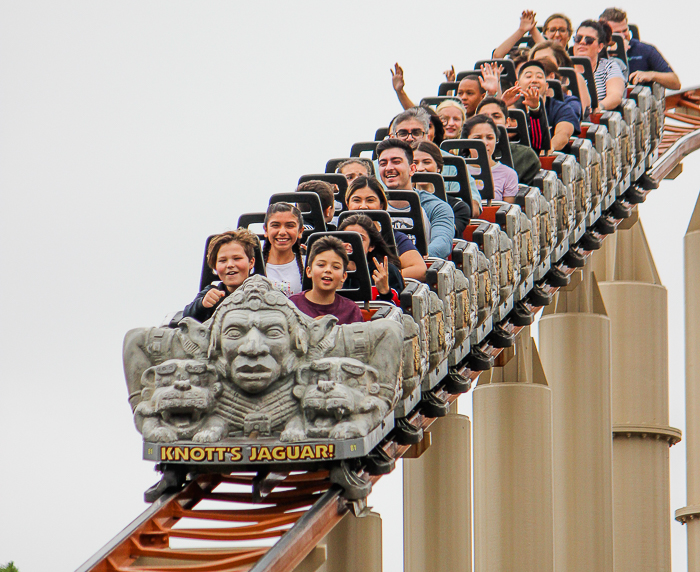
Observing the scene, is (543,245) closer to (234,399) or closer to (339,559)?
(339,559)

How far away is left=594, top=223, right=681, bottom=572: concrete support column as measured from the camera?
35.4ft

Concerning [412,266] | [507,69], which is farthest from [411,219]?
[507,69]

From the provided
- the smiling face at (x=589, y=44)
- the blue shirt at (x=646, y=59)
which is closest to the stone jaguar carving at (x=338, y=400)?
the smiling face at (x=589, y=44)

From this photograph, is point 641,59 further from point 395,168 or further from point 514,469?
point 395,168

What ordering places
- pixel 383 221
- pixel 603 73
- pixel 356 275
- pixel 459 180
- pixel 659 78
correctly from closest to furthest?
pixel 356 275 → pixel 383 221 → pixel 459 180 → pixel 603 73 → pixel 659 78

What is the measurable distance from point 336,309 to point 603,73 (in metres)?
6.12

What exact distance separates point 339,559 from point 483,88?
11.6 ft

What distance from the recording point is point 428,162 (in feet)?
27.0

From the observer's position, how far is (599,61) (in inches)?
473

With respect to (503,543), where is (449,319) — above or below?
above

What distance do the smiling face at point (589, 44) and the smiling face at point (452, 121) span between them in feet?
8.02

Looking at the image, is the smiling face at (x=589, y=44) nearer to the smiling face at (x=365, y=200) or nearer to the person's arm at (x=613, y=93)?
the person's arm at (x=613, y=93)

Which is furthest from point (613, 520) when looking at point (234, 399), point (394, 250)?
point (234, 399)

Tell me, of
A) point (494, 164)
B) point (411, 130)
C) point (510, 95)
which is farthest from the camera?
point (510, 95)
